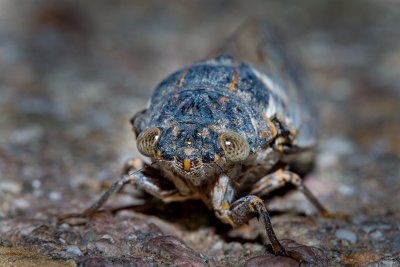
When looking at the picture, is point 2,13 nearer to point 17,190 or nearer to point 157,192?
point 17,190

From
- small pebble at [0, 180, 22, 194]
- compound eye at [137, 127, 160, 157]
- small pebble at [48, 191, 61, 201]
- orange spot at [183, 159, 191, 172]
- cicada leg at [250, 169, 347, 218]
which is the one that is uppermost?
small pebble at [0, 180, 22, 194]

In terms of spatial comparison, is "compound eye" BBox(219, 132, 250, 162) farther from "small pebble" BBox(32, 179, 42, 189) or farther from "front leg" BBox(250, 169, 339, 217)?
"small pebble" BBox(32, 179, 42, 189)

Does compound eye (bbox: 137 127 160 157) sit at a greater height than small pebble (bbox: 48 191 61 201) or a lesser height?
lesser

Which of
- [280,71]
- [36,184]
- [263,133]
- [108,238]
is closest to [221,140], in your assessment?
[263,133]

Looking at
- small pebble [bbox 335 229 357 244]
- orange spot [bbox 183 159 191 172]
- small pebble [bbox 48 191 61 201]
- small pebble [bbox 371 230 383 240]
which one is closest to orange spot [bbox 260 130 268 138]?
orange spot [bbox 183 159 191 172]

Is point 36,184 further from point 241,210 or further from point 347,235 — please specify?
point 347,235
